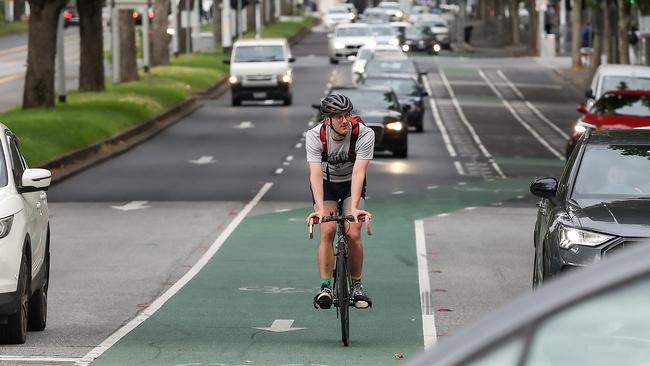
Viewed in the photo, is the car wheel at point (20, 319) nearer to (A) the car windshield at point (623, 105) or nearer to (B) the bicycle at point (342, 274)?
(B) the bicycle at point (342, 274)

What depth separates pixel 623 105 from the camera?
28.5 m

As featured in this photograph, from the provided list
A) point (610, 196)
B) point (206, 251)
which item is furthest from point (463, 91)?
point (610, 196)

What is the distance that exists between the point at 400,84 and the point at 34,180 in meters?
33.0

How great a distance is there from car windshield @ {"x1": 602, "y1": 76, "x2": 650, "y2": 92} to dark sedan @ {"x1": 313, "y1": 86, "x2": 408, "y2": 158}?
186 inches

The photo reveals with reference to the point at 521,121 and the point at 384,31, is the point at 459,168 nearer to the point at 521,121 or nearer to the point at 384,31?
the point at 521,121

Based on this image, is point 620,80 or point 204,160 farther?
point 204,160

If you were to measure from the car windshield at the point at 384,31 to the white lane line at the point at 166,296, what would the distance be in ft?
175

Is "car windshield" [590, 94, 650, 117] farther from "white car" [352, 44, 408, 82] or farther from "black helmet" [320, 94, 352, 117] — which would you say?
"white car" [352, 44, 408, 82]

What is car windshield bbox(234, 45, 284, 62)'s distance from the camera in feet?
178

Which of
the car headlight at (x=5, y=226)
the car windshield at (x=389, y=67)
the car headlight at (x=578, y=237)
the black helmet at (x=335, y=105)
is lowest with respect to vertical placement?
the car windshield at (x=389, y=67)

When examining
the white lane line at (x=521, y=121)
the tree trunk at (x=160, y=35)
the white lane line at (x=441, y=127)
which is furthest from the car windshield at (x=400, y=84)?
the tree trunk at (x=160, y=35)

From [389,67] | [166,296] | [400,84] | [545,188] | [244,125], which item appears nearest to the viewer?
[545,188]

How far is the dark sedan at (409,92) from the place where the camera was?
4328 centimetres

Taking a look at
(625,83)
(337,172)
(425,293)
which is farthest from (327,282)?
(625,83)
